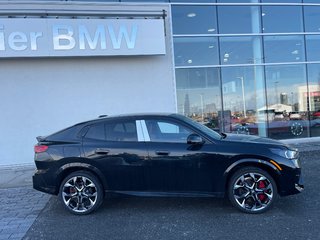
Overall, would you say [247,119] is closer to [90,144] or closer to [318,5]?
[318,5]

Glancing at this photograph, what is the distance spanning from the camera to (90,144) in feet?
18.6

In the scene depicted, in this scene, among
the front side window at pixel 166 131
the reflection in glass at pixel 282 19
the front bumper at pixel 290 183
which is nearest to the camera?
the front bumper at pixel 290 183

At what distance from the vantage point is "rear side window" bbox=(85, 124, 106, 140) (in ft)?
18.9

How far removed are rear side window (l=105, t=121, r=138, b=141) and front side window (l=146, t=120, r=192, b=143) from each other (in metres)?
0.27

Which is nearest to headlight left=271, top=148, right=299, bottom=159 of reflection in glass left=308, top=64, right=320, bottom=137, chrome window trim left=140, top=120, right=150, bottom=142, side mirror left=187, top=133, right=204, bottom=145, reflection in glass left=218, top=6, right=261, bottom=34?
side mirror left=187, top=133, right=204, bottom=145

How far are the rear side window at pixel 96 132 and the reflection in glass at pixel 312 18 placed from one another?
36.2 feet

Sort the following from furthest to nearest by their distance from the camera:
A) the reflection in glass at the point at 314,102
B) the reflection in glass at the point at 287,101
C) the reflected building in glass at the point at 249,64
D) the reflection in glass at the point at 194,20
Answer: the reflection in glass at the point at 314,102
the reflection in glass at the point at 287,101
the reflected building in glass at the point at 249,64
the reflection in glass at the point at 194,20

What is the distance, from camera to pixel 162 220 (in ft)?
17.1

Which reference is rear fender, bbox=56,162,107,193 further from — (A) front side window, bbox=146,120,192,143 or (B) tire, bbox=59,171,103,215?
(A) front side window, bbox=146,120,192,143

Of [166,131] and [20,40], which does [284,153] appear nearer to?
[166,131]

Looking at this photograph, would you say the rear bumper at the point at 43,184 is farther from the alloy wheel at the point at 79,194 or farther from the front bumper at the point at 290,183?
the front bumper at the point at 290,183

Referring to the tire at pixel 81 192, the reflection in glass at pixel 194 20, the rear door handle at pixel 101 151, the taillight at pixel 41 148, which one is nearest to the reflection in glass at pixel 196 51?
the reflection in glass at pixel 194 20

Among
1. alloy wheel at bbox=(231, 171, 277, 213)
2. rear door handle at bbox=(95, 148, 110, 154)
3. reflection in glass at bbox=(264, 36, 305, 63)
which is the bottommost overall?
alloy wheel at bbox=(231, 171, 277, 213)

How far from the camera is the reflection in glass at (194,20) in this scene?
12516 mm
